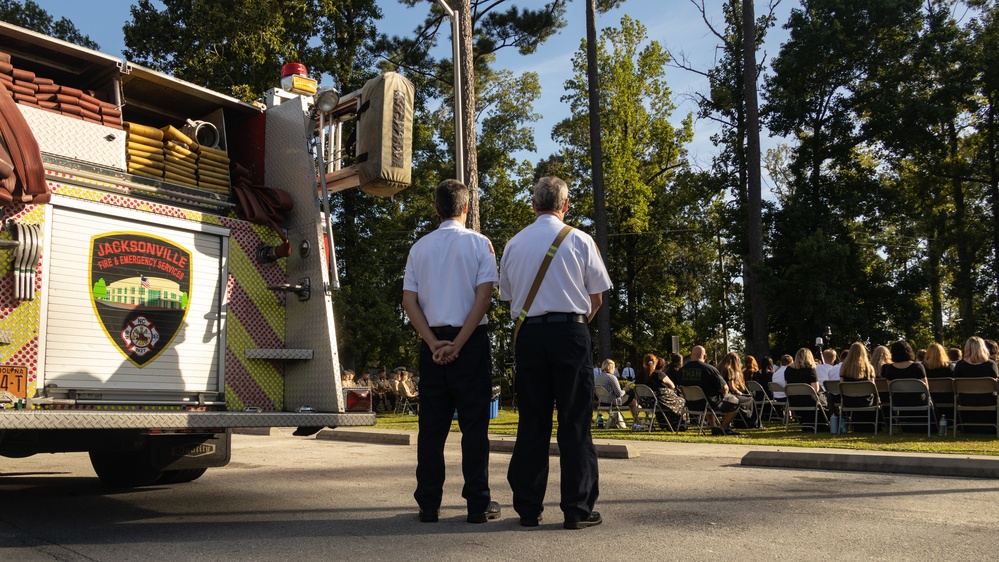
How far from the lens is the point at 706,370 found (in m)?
13.5

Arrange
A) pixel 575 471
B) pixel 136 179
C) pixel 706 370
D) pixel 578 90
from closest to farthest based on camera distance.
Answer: pixel 575 471 < pixel 136 179 < pixel 706 370 < pixel 578 90

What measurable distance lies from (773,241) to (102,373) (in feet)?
92.8

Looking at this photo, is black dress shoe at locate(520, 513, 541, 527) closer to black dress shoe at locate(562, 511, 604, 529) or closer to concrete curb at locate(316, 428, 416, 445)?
black dress shoe at locate(562, 511, 604, 529)

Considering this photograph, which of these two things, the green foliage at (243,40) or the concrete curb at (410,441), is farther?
the green foliage at (243,40)

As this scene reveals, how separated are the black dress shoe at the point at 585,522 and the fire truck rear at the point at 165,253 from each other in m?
1.75

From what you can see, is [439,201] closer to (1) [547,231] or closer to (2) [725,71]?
(1) [547,231]

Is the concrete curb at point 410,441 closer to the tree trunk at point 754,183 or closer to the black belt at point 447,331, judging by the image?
the black belt at point 447,331

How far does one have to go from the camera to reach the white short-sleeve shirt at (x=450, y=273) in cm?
537

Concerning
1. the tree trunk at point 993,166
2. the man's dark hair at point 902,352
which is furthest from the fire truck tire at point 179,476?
the tree trunk at point 993,166

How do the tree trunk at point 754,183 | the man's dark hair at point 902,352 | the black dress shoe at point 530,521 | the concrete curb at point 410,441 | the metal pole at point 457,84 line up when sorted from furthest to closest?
1. the tree trunk at point 754,183
2. the metal pole at point 457,84
3. the man's dark hair at point 902,352
4. the concrete curb at point 410,441
5. the black dress shoe at point 530,521

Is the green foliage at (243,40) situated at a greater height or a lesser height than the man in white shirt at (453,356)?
greater

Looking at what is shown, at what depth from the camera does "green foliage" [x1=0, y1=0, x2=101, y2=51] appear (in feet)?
99.1

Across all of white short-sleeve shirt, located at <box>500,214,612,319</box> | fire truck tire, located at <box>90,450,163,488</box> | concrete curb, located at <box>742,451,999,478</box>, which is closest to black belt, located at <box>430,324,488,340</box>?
white short-sleeve shirt, located at <box>500,214,612,319</box>

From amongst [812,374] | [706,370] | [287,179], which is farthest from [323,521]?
[812,374]
